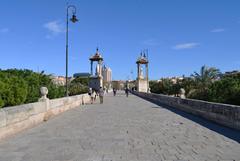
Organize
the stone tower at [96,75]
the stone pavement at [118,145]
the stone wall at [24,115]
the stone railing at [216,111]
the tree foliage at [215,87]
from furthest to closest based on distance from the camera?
the stone tower at [96,75] → the tree foliage at [215,87] → the stone railing at [216,111] → the stone wall at [24,115] → the stone pavement at [118,145]

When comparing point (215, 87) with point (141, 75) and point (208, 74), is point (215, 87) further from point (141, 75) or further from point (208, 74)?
point (141, 75)

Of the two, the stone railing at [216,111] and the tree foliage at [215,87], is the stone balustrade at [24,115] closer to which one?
the stone railing at [216,111]

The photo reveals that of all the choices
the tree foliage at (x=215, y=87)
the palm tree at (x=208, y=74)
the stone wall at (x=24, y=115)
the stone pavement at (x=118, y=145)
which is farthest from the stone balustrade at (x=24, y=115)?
the palm tree at (x=208, y=74)

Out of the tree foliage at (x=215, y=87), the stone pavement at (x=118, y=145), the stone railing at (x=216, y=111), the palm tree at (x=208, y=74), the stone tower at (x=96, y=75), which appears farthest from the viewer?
the stone tower at (x=96, y=75)

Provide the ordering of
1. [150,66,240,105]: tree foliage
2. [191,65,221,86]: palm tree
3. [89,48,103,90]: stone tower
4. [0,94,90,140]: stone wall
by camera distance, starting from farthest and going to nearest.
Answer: [89,48,103,90]: stone tower → [191,65,221,86]: palm tree → [150,66,240,105]: tree foliage → [0,94,90,140]: stone wall

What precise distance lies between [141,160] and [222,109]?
23.3 ft

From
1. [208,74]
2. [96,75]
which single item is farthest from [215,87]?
[96,75]

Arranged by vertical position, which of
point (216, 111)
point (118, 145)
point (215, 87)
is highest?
point (215, 87)

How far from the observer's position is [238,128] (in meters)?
11.2

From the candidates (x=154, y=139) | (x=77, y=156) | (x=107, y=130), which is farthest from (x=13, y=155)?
(x=107, y=130)

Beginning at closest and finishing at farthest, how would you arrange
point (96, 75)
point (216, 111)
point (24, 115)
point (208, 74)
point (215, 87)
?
point (24, 115) < point (216, 111) < point (215, 87) < point (208, 74) < point (96, 75)

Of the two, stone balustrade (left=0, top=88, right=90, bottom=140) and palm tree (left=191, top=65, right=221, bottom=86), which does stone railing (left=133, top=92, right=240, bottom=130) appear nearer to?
stone balustrade (left=0, top=88, right=90, bottom=140)

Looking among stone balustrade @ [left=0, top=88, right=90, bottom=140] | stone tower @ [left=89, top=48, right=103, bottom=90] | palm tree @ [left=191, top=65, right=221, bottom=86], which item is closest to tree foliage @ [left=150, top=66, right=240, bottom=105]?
palm tree @ [left=191, top=65, right=221, bottom=86]

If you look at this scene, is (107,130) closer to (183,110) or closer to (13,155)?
(13,155)
